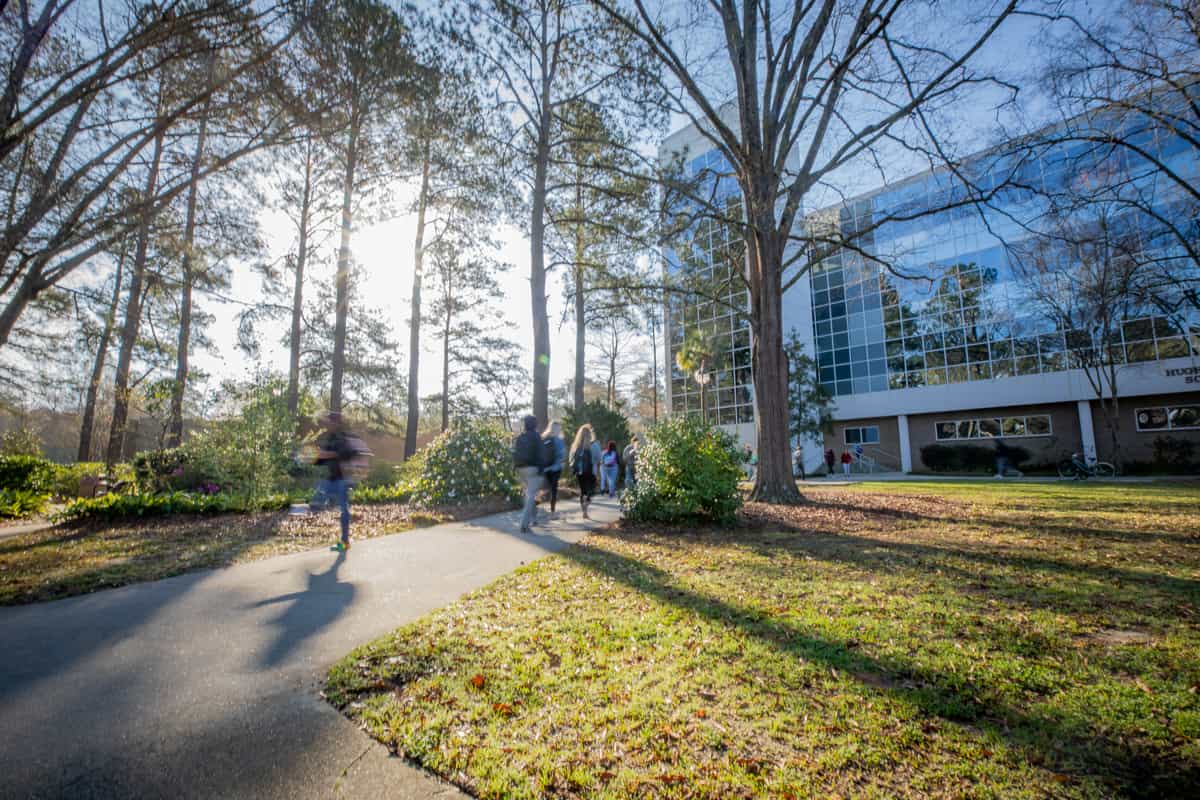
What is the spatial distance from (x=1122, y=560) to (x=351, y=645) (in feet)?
25.0

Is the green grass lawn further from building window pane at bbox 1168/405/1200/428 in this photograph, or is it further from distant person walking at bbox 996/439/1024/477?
building window pane at bbox 1168/405/1200/428

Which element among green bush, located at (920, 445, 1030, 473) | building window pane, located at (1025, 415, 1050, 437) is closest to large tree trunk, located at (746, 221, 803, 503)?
green bush, located at (920, 445, 1030, 473)

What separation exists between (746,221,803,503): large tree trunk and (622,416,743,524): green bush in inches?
99.1

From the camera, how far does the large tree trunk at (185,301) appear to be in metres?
8.27

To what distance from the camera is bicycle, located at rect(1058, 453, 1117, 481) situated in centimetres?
2114

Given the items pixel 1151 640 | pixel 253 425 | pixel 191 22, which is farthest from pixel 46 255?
pixel 1151 640

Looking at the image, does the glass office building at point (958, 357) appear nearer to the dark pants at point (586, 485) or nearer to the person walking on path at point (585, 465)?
the person walking on path at point (585, 465)

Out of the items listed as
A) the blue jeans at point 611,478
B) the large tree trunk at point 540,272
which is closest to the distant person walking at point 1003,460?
the blue jeans at point 611,478

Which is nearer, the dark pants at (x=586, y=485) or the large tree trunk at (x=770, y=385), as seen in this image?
the dark pants at (x=586, y=485)

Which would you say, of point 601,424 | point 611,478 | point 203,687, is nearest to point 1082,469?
point 601,424

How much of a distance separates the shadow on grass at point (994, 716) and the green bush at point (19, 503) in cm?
1431

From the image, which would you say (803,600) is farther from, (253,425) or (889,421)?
(889,421)

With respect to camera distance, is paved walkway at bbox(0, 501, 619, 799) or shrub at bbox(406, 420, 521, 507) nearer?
paved walkway at bbox(0, 501, 619, 799)

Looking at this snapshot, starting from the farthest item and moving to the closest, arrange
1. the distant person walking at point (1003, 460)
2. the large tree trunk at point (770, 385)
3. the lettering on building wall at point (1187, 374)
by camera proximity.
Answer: the distant person walking at point (1003, 460) < the lettering on building wall at point (1187, 374) < the large tree trunk at point (770, 385)
